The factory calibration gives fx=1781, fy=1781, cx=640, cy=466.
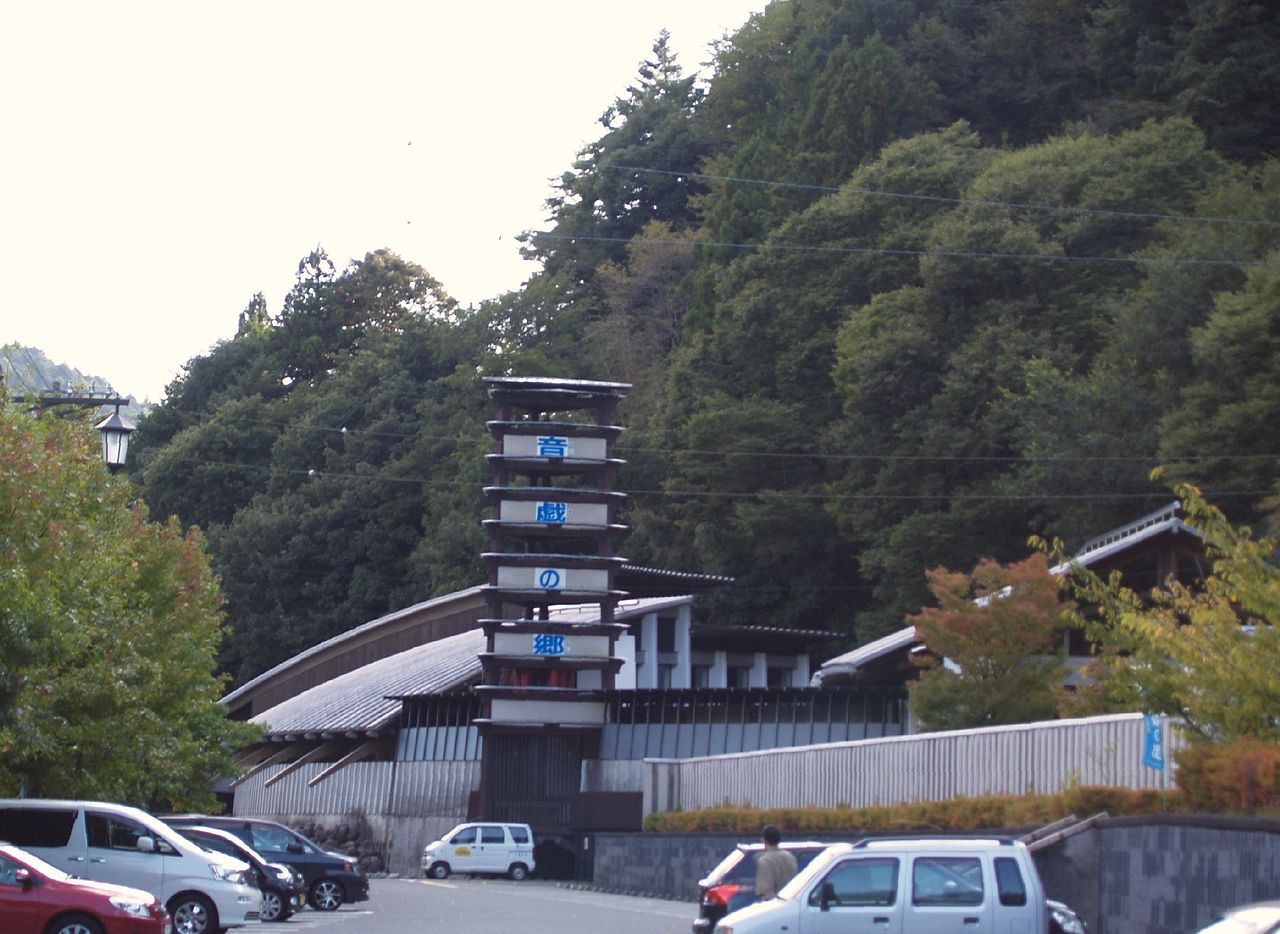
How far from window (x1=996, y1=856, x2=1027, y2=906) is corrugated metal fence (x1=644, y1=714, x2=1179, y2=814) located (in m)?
4.91

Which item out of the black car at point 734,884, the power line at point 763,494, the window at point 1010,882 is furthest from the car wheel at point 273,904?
the power line at point 763,494

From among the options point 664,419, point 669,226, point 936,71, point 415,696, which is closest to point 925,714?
point 415,696

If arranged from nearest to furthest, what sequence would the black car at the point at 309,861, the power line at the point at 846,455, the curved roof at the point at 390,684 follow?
the black car at the point at 309,861
the power line at the point at 846,455
the curved roof at the point at 390,684

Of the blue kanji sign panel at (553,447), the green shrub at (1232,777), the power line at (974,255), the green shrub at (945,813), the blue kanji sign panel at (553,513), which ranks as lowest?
the green shrub at (945,813)

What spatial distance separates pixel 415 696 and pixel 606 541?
958 cm

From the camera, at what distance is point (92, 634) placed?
77.5ft

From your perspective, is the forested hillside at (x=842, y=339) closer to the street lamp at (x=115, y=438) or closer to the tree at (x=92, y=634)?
the tree at (x=92, y=634)

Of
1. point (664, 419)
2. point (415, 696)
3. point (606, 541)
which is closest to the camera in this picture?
point (606, 541)

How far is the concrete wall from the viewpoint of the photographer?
54.2 ft

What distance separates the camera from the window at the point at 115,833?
2200 centimetres

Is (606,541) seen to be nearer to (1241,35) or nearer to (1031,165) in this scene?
(1031,165)

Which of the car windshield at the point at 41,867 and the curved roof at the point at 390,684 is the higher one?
the curved roof at the point at 390,684

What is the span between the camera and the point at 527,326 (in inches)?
3209

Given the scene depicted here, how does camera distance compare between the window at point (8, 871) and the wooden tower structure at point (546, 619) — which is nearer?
the window at point (8, 871)
